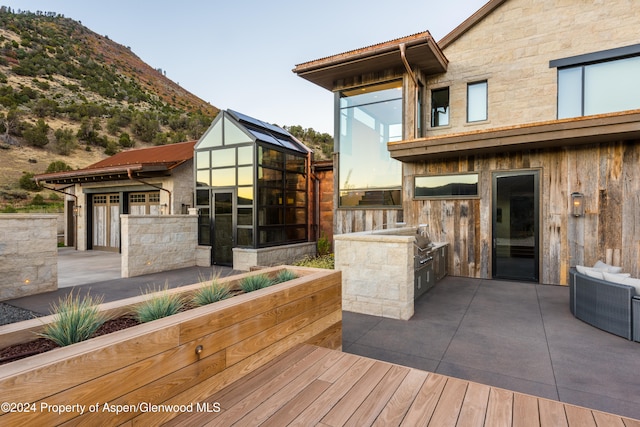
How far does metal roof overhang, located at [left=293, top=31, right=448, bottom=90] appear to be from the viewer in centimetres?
756

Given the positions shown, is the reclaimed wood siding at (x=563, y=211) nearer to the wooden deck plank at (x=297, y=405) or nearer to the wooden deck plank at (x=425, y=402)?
the wooden deck plank at (x=425, y=402)

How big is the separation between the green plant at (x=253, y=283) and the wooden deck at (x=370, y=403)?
2.43 feet

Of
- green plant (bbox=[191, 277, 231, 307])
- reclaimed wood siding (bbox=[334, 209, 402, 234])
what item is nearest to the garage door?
reclaimed wood siding (bbox=[334, 209, 402, 234])

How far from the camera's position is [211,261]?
9812mm

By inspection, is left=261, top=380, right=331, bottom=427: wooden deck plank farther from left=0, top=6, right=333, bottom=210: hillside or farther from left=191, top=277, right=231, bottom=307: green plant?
left=0, top=6, right=333, bottom=210: hillside

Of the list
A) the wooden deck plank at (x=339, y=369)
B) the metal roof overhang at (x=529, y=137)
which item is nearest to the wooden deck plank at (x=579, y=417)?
the wooden deck plank at (x=339, y=369)

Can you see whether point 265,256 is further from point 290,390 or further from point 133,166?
point 290,390

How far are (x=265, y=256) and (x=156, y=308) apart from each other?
23.8ft

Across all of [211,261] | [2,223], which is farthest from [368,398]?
[211,261]

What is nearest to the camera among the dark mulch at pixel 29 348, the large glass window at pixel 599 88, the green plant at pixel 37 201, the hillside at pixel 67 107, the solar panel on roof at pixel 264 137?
the dark mulch at pixel 29 348

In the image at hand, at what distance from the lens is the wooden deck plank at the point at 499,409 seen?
1870mm

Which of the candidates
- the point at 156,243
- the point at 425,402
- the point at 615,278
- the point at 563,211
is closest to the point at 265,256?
the point at 156,243

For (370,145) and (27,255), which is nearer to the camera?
(27,255)

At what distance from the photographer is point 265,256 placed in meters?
9.34
